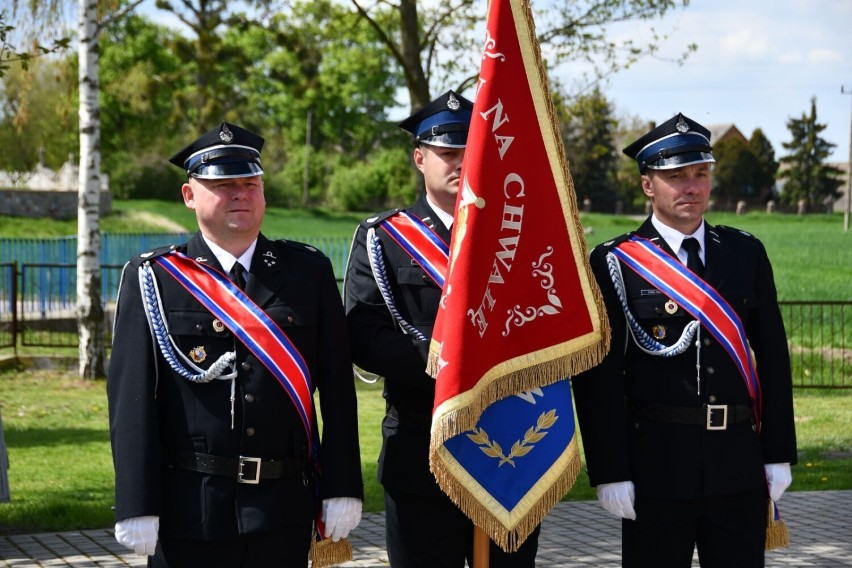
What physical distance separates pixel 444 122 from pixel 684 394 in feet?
4.45

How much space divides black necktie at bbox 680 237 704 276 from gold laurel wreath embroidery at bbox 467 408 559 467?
0.86m

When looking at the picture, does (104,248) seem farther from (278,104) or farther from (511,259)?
(278,104)

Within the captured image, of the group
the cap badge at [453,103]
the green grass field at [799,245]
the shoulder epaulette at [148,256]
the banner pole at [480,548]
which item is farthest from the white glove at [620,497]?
the green grass field at [799,245]

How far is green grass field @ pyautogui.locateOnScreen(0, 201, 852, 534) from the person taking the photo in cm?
809

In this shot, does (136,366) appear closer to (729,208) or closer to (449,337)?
(449,337)

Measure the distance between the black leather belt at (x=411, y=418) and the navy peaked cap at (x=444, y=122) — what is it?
981mm

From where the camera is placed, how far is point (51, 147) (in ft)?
198

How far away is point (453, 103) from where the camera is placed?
170 inches

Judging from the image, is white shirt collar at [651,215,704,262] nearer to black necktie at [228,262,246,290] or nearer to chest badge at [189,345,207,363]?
black necktie at [228,262,246,290]

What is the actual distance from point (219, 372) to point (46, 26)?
7.33m

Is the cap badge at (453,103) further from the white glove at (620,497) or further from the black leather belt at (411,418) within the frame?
the white glove at (620,497)

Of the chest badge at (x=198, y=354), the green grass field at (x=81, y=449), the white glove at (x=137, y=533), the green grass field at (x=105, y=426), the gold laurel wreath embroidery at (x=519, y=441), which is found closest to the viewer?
the white glove at (x=137, y=533)

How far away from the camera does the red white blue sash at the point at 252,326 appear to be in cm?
387

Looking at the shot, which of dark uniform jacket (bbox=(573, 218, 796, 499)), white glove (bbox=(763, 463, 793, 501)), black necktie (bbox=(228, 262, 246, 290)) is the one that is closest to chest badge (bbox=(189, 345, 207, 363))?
black necktie (bbox=(228, 262, 246, 290))
